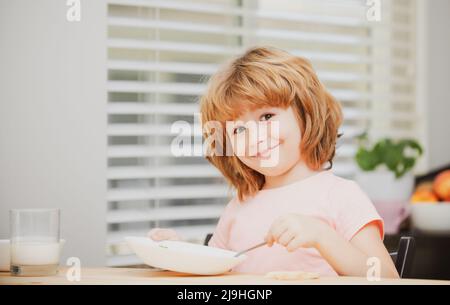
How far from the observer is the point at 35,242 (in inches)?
29.0

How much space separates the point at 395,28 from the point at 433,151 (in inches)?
13.1

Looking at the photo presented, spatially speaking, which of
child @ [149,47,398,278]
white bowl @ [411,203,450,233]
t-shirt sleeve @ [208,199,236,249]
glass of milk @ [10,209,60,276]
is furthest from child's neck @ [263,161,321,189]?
white bowl @ [411,203,450,233]

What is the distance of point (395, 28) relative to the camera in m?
1.31

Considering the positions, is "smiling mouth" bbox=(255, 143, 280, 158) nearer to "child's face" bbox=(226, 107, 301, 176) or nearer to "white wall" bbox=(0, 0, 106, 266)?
"child's face" bbox=(226, 107, 301, 176)

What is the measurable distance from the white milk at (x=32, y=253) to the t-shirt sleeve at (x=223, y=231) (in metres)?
0.29

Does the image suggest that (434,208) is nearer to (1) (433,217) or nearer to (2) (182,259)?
(1) (433,217)

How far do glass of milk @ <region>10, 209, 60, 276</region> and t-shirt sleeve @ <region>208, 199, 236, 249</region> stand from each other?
0.28 meters

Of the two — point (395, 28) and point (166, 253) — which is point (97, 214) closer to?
point (166, 253)

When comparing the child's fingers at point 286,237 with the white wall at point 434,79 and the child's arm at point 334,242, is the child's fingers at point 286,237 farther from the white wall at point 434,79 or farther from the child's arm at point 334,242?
the white wall at point 434,79

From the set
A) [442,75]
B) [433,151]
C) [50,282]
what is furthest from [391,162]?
[50,282]

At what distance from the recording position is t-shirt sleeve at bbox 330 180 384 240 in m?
0.81

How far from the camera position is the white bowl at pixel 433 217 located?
129cm

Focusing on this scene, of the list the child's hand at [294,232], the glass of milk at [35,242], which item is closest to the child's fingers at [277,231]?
the child's hand at [294,232]

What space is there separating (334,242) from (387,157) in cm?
73
